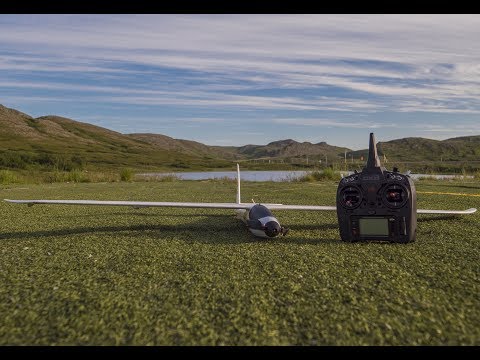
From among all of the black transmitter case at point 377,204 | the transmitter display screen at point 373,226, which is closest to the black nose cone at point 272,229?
the black transmitter case at point 377,204

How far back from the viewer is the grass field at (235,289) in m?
4.24

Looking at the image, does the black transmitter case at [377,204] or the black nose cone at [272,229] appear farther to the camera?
the black nose cone at [272,229]

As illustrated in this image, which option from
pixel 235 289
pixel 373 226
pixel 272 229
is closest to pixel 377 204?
pixel 373 226

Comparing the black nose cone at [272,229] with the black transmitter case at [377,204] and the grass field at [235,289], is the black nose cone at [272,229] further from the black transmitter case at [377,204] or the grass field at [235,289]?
the black transmitter case at [377,204]

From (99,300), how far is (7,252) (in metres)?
4.21

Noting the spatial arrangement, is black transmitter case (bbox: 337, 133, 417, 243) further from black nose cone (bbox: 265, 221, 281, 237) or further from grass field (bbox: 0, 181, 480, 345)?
black nose cone (bbox: 265, 221, 281, 237)

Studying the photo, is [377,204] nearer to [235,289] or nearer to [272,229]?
[272,229]

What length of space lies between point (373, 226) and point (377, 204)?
52cm

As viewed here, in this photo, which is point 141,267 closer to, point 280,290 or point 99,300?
point 99,300

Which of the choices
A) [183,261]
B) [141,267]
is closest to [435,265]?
[183,261]

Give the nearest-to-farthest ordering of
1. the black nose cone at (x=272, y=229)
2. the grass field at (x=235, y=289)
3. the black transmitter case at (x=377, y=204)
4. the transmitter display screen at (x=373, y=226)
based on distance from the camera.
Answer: the grass field at (x=235, y=289), the black transmitter case at (x=377, y=204), the transmitter display screen at (x=373, y=226), the black nose cone at (x=272, y=229)

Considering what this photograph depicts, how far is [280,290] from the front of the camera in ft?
18.3

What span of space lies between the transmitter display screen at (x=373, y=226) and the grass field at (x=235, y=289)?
36cm

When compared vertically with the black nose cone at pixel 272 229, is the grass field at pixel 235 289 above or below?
below
